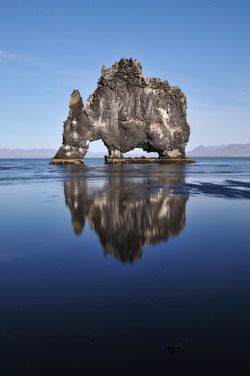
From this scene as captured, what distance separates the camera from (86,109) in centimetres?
7188

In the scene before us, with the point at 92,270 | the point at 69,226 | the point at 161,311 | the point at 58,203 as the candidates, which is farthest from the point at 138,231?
the point at 58,203

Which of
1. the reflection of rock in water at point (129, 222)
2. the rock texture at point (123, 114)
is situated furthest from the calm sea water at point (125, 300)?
the rock texture at point (123, 114)

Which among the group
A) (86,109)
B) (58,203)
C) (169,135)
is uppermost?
(86,109)

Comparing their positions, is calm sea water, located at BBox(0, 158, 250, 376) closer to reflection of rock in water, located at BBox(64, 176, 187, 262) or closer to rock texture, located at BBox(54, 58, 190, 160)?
reflection of rock in water, located at BBox(64, 176, 187, 262)

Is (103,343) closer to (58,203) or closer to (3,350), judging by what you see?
(3,350)

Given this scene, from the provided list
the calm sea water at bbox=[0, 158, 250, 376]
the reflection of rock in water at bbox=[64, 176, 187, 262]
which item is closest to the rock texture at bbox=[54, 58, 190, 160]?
the reflection of rock in water at bbox=[64, 176, 187, 262]

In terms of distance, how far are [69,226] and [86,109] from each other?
6745 cm

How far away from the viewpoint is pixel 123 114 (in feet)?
240

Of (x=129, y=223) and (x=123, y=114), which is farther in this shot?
(x=123, y=114)

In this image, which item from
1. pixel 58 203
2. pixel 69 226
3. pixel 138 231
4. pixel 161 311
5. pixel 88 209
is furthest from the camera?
pixel 58 203

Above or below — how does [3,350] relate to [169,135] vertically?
below

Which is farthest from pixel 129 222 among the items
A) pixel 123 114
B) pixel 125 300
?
pixel 123 114

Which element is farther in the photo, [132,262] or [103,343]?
[132,262]

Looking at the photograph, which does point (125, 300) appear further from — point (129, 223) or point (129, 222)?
point (129, 222)
